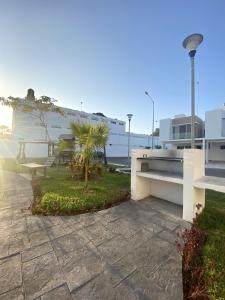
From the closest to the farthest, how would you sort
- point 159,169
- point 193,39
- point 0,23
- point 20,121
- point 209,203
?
1. point 193,39
2. point 209,203
3. point 159,169
4. point 0,23
5. point 20,121

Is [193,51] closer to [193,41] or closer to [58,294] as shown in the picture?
[193,41]

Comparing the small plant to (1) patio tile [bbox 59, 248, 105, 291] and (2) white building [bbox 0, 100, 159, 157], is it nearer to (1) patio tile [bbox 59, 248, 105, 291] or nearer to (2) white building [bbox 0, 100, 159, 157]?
(1) patio tile [bbox 59, 248, 105, 291]

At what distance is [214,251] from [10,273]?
317 centimetres

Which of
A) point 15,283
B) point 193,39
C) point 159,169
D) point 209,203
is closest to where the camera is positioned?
point 15,283

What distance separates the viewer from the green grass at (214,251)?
2189mm

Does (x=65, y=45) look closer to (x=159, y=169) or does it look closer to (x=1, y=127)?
(x=159, y=169)

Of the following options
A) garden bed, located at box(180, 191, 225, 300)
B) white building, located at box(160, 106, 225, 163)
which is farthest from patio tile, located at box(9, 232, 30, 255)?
white building, located at box(160, 106, 225, 163)

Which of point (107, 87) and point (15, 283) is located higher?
point (107, 87)

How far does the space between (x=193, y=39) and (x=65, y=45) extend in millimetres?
6693

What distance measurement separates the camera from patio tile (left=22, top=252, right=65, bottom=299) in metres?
2.16

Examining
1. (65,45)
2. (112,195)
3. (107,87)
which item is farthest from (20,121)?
(112,195)

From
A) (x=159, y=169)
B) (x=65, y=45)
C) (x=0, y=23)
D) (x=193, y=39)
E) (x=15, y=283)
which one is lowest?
(x=15, y=283)

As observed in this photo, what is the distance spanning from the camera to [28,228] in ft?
12.5

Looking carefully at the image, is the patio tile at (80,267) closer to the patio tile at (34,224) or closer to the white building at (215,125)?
the patio tile at (34,224)
